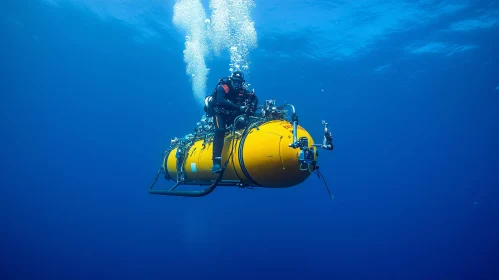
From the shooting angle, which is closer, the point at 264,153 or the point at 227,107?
the point at 264,153

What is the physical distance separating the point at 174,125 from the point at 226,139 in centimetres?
6316

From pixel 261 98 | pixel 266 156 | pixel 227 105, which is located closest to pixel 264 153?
pixel 266 156

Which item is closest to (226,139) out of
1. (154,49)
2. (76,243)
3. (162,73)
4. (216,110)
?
Answer: (216,110)

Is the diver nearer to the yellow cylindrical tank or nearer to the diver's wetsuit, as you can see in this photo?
the diver's wetsuit

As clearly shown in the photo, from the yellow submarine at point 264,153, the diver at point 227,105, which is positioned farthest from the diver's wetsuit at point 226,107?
the yellow submarine at point 264,153

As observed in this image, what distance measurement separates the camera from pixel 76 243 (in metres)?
38.1

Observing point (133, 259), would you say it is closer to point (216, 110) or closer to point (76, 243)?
point (76, 243)

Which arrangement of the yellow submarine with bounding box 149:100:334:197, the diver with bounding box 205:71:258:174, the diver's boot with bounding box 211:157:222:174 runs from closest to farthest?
1. the yellow submarine with bounding box 149:100:334:197
2. the diver's boot with bounding box 211:157:222:174
3. the diver with bounding box 205:71:258:174

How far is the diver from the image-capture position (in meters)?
5.07

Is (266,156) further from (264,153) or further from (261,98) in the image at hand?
(261,98)

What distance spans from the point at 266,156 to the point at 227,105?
4.99ft

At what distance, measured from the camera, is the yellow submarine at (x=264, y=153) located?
3.78 metres

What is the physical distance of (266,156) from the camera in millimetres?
4008

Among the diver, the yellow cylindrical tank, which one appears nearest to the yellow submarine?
the yellow cylindrical tank
